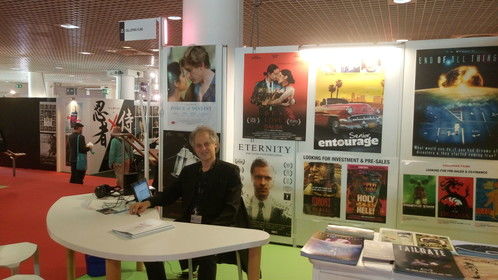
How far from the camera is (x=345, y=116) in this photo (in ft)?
12.4

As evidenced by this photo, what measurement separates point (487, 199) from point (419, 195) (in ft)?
1.80

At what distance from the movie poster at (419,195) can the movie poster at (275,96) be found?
3.52 ft

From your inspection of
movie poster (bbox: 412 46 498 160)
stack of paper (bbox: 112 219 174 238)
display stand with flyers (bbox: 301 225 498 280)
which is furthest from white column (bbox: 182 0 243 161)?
display stand with flyers (bbox: 301 225 498 280)

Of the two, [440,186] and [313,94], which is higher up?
[313,94]

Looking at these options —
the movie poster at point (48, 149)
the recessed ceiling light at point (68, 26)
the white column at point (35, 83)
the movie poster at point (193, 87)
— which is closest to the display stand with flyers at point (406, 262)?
the movie poster at point (193, 87)

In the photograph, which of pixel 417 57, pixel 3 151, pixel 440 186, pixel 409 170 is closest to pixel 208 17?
pixel 417 57

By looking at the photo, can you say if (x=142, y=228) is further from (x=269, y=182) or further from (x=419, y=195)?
(x=419, y=195)

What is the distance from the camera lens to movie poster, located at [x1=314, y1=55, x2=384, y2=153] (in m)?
3.70

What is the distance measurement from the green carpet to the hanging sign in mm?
2185

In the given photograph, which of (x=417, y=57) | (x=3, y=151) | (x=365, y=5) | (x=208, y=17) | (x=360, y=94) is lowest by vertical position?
(x=3, y=151)

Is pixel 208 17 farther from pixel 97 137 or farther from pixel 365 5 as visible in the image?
pixel 97 137

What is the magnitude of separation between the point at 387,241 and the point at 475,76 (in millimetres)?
2046

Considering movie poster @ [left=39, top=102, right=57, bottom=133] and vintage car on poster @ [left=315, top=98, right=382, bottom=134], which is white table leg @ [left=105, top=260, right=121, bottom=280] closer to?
vintage car on poster @ [left=315, top=98, right=382, bottom=134]

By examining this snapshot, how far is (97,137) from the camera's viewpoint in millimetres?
10422
